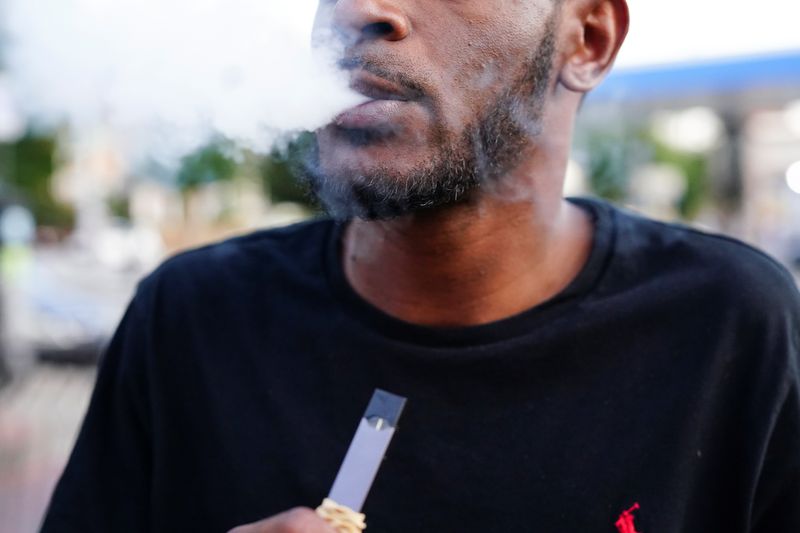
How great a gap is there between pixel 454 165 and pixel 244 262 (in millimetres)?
591

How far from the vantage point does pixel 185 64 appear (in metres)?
1.82

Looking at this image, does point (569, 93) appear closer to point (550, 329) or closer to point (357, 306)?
point (550, 329)

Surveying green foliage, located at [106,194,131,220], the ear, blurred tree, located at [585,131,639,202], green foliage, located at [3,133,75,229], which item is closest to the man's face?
the ear

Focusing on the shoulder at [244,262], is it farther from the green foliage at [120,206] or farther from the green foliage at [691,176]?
the green foliage at [691,176]

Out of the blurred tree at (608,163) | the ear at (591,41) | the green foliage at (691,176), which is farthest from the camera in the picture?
the green foliage at (691,176)

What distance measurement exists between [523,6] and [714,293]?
67 centimetres

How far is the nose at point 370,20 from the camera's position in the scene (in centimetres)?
145

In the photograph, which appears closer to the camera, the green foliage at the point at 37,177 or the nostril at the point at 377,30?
the nostril at the point at 377,30

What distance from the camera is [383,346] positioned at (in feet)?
5.27

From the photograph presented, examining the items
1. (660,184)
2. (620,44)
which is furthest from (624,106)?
(620,44)

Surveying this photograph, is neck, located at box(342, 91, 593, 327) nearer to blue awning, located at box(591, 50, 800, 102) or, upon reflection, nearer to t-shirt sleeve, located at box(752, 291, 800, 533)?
t-shirt sleeve, located at box(752, 291, 800, 533)

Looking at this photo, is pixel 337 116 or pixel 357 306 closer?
pixel 337 116

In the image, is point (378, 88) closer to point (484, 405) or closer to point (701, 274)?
point (484, 405)

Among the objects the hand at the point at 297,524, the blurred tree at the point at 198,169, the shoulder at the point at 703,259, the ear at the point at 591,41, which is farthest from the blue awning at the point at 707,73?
the hand at the point at 297,524
